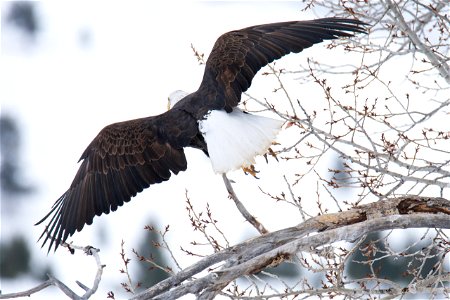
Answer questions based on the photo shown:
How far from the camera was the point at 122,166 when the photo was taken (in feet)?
19.3

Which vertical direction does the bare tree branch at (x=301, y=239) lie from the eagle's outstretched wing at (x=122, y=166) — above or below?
below

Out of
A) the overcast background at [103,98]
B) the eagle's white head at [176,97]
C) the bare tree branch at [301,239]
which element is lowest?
the bare tree branch at [301,239]

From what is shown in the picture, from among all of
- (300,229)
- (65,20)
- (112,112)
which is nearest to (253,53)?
(300,229)

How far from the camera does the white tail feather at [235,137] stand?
215 inches

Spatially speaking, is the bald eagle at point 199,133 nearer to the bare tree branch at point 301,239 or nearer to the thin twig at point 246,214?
the thin twig at point 246,214

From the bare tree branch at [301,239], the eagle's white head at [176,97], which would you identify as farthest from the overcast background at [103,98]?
the bare tree branch at [301,239]

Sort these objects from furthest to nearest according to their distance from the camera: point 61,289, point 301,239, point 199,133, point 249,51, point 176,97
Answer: point 176,97, point 249,51, point 199,133, point 301,239, point 61,289

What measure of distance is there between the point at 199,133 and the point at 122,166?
22.7 inches

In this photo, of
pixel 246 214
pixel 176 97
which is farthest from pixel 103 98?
pixel 246 214

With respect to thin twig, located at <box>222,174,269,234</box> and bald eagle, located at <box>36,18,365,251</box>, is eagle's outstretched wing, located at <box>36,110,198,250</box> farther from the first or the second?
thin twig, located at <box>222,174,269,234</box>

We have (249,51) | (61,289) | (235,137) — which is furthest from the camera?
(249,51)

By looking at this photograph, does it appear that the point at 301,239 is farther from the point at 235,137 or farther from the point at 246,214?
the point at 235,137

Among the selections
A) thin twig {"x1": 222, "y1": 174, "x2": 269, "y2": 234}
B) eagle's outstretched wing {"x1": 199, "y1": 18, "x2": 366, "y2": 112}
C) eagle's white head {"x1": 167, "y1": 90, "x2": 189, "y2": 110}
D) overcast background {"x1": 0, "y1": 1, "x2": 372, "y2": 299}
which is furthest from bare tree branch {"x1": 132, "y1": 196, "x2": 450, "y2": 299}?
overcast background {"x1": 0, "y1": 1, "x2": 372, "y2": 299}

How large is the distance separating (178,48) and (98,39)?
6.41m
